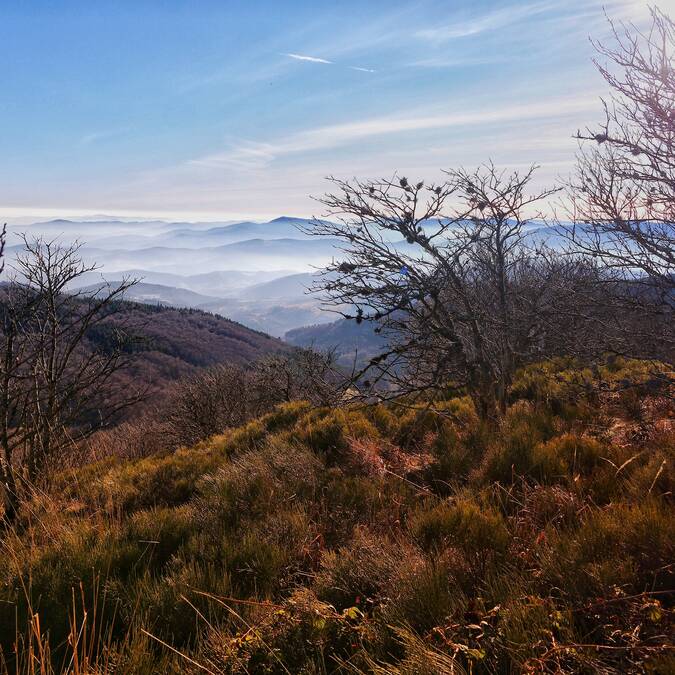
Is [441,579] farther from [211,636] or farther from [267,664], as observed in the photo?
[211,636]

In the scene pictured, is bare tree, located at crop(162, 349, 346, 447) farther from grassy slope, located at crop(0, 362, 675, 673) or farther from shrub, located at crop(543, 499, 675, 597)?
shrub, located at crop(543, 499, 675, 597)

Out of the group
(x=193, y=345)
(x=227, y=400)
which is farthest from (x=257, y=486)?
(x=193, y=345)

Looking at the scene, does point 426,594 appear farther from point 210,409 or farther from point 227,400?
point 227,400

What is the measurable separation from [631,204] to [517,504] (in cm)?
308

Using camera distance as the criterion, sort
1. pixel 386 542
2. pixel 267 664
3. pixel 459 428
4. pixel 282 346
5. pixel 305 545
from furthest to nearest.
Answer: pixel 282 346
pixel 459 428
pixel 305 545
pixel 386 542
pixel 267 664

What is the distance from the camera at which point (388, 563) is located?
2523 mm

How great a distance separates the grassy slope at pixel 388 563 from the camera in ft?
6.00

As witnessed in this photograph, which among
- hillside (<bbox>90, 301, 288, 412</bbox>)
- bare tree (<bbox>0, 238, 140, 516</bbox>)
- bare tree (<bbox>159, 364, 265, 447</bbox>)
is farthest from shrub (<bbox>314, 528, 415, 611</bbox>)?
hillside (<bbox>90, 301, 288, 412</bbox>)

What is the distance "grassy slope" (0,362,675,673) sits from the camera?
183cm

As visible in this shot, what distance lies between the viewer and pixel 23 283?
5.54 metres

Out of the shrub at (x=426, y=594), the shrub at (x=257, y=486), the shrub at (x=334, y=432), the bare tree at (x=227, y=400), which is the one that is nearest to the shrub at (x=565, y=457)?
the shrub at (x=426, y=594)

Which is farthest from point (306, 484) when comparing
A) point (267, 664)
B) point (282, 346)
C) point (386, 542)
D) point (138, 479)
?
point (282, 346)

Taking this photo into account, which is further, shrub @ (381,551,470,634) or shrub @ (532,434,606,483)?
shrub @ (532,434,606,483)

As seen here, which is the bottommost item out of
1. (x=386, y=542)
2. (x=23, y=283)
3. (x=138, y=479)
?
(x=138, y=479)
